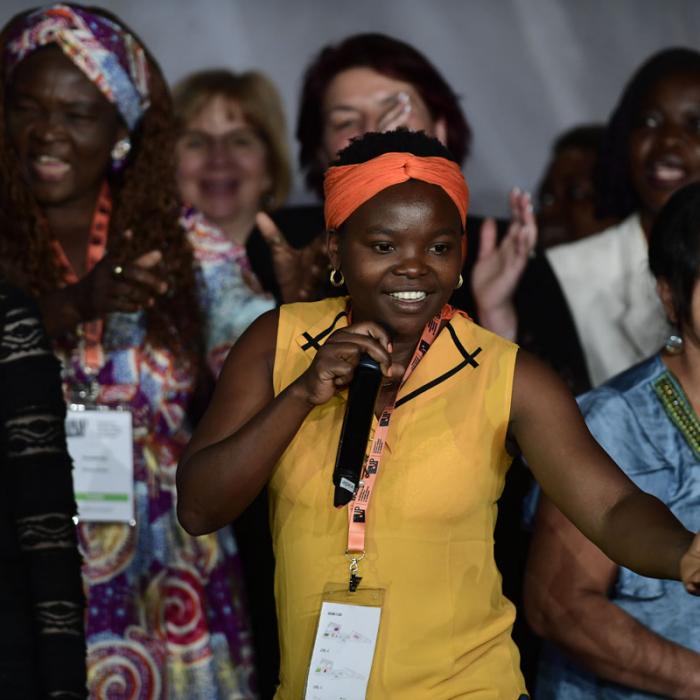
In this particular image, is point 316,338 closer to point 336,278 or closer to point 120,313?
point 336,278

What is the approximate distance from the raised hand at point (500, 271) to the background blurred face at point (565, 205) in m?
1.73

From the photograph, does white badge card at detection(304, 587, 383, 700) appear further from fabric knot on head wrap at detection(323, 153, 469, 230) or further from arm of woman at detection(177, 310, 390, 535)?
fabric knot on head wrap at detection(323, 153, 469, 230)

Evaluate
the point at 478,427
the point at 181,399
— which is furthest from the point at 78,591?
the point at 181,399

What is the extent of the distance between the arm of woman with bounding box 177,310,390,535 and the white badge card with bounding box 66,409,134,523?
3.08ft

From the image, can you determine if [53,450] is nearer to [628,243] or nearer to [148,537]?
[148,537]

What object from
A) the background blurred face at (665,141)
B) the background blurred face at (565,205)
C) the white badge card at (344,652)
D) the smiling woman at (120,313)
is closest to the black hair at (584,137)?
the background blurred face at (565,205)

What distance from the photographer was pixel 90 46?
374 centimetres

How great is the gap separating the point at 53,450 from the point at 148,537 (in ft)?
2.98

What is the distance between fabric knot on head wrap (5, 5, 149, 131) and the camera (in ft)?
12.3

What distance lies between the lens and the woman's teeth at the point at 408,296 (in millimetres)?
2521

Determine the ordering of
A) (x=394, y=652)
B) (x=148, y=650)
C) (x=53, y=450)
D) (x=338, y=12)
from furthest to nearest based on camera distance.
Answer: (x=338, y=12)
(x=148, y=650)
(x=53, y=450)
(x=394, y=652)

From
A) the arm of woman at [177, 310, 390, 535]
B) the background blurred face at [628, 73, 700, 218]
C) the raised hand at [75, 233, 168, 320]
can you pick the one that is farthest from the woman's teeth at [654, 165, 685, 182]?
the arm of woman at [177, 310, 390, 535]

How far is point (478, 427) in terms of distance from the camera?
2.52 metres

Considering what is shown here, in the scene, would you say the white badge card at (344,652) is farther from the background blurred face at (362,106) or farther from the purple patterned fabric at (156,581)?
the background blurred face at (362,106)
